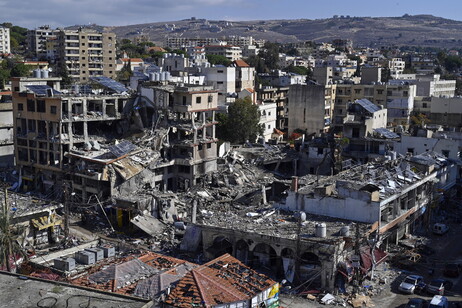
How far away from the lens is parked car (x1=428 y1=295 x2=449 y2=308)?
24.1 metres

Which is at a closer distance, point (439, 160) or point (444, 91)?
point (439, 160)

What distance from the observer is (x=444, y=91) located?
84.4 meters

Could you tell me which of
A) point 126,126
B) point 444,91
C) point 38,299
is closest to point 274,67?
point 444,91

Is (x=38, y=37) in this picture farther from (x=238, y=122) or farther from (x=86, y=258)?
(x=86, y=258)

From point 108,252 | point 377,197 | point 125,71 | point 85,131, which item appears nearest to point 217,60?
point 125,71

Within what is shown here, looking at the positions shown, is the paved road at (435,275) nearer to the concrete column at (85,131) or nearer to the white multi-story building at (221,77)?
the concrete column at (85,131)

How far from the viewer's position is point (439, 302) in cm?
2428

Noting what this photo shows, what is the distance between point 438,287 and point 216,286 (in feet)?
34.5

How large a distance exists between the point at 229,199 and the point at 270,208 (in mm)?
7905

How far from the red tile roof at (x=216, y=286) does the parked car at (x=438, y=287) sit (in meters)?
7.89

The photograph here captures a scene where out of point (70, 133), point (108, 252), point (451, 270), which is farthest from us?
point (70, 133)

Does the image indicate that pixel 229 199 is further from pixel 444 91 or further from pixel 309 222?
pixel 444 91

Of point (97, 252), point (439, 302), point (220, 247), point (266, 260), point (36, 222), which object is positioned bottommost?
point (439, 302)

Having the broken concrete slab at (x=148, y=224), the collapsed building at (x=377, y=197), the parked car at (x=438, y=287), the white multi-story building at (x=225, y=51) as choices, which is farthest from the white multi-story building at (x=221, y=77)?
the white multi-story building at (x=225, y=51)
